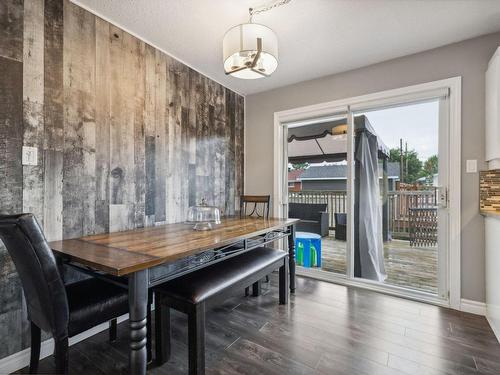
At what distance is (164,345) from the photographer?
158cm

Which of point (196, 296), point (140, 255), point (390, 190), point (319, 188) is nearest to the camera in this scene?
point (140, 255)

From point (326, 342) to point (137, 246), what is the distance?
4.88 feet

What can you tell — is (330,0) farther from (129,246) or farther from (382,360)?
(382,360)

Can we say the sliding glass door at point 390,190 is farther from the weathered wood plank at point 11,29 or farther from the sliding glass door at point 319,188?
the weathered wood plank at point 11,29

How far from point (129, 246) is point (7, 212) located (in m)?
0.76

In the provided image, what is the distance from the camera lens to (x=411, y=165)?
8.71ft

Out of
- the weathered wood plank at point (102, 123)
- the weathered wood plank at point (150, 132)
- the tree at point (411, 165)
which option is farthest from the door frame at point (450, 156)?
the weathered wood plank at point (102, 123)

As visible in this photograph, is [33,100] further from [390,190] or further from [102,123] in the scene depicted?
[390,190]

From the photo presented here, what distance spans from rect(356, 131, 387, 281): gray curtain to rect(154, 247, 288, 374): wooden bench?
1626 millimetres

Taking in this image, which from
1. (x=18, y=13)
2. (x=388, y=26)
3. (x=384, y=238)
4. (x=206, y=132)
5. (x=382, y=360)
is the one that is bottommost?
(x=382, y=360)

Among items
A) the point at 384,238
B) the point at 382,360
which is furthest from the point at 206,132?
the point at 382,360

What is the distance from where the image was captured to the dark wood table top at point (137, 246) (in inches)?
46.6

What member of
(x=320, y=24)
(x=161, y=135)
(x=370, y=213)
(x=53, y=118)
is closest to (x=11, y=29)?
(x=53, y=118)

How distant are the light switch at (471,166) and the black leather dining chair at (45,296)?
Result: 9.91 ft
